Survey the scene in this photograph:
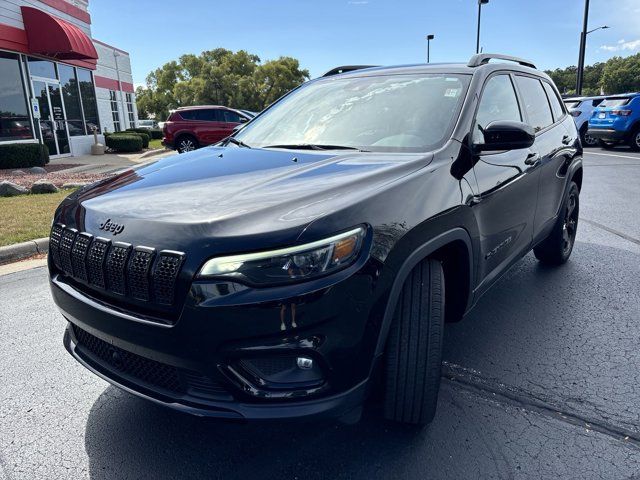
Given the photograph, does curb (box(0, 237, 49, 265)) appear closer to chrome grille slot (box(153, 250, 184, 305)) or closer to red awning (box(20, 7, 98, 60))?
chrome grille slot (box(153, 250, 184, 305))

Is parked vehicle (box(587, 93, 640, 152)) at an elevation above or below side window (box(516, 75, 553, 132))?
below

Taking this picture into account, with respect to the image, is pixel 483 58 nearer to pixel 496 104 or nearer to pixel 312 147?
pixel 496 104

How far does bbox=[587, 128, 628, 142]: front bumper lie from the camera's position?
15102 mm

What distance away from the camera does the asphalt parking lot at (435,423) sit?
212 centimetres

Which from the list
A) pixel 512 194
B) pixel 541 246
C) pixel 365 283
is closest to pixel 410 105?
pixel 512 194

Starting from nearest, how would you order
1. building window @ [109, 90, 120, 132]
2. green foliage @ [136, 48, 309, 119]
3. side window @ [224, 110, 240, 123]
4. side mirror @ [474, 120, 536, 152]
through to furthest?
side mirror @ [474, 120, 536, 152], side window @ [224, 110, 240, 123], building window @ [109, 90, 120, 132], green foliage @ [136, 48, 309, 119]

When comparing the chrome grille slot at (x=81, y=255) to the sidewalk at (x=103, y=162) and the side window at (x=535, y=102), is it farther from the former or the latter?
the sidewalk at (x=103, y=162)

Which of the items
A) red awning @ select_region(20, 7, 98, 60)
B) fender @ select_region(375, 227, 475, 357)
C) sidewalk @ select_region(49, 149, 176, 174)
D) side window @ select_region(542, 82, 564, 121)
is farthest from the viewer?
red awning @ select_region(20, 7, 98, 60)

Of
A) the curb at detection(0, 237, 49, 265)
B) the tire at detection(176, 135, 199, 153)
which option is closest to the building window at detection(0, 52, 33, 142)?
the tire at detection(176, 135, 199, 153)

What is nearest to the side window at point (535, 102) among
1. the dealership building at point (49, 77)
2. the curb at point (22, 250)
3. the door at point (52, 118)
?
the curb at point (22, 250)

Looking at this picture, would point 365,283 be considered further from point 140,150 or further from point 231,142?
point 140,150

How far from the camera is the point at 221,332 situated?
5.54 ft

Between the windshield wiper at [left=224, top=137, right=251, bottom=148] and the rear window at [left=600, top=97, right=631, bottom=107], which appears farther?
the rear window at [left=600, top=97, right=631, bottom=107]

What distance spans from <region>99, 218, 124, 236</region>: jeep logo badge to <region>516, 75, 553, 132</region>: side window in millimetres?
2909
